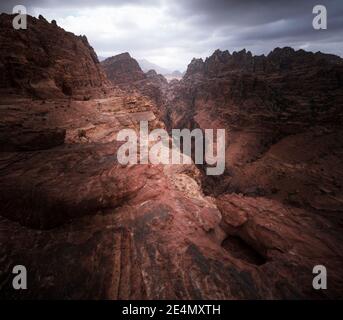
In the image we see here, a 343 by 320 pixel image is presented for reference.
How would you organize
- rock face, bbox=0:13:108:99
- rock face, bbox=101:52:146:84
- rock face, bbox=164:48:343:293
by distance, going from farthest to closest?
rock face, bbox=101:52:146:84 < rock face, bbox=0:13:108:99 < rock face, bbox=164:48:343:293

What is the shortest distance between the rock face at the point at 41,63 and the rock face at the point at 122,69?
4104 cm

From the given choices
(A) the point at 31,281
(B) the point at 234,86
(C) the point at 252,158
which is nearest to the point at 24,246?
(A) the point at 31,281

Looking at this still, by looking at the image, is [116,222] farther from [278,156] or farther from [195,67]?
[195,67]

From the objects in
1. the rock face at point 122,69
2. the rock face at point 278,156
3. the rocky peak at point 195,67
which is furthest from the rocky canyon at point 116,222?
the rocky peak at point 195,67

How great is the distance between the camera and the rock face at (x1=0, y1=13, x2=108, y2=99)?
14952mm

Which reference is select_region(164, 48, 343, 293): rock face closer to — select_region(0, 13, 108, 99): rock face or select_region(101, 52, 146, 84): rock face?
select_region(0, 13, 108, 99): rock face

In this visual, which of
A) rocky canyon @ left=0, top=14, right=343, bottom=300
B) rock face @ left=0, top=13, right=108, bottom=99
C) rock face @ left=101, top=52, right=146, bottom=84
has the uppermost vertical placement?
rock face @ left=101, top=52, right=146, bottom=84

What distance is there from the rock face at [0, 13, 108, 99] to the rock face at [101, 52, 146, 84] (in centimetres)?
4104

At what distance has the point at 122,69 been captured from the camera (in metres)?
68.4

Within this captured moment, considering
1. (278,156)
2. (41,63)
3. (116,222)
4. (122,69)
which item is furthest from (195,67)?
(116,222)

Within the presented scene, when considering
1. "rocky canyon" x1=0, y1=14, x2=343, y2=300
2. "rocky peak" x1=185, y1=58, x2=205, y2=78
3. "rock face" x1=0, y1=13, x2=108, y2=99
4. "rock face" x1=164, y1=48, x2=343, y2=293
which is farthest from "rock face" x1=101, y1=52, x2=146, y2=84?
"rocky canyon" x1=0, y1=14, x2=343, y2=300

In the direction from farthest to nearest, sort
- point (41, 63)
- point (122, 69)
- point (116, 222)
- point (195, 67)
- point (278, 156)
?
point (195, 67), point (122, 69), point (278, 156), point (41, 63), point (116, 222)

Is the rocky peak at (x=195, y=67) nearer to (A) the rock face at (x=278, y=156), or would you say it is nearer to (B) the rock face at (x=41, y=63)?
(A) the rock face at (x=278, y=156)

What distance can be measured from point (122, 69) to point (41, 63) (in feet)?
183
